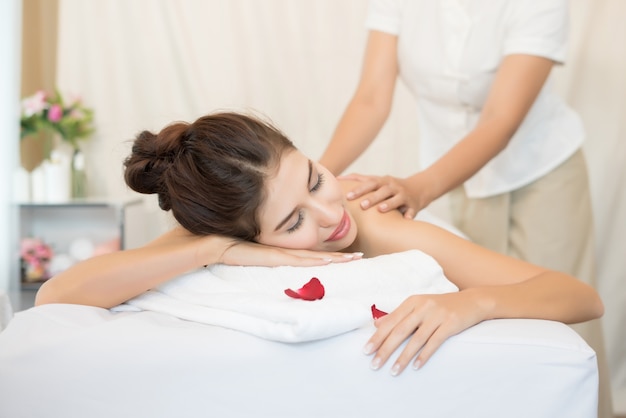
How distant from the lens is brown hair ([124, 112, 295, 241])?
4.59 feet

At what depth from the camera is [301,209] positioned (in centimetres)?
145

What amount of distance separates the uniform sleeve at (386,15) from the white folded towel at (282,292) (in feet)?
3.33

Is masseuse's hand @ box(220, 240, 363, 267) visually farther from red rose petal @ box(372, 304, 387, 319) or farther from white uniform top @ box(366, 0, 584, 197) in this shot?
white uniform top @ box(366, 0, 584, 197)

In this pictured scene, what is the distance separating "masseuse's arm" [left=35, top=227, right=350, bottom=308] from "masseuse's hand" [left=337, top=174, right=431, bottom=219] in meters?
0.24

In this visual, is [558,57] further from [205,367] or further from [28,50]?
[28,50]

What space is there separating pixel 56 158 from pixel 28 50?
2.38 ft

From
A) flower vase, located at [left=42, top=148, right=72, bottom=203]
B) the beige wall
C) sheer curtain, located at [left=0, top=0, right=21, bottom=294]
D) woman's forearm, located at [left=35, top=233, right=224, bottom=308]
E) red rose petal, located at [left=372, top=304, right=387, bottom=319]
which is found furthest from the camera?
the beige wall

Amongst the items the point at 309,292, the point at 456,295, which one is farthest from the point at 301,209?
the point at 456,295

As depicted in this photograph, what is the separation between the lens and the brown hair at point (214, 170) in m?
1.40

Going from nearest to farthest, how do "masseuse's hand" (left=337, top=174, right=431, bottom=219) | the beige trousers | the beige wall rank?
1. "masseuse's hand" (left=337, top=174, right=431, bottom=219)
2. the beige trousers
3. the beige wall

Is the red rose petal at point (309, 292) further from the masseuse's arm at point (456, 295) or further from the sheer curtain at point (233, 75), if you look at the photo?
the sheer curtain at point (233, 75)

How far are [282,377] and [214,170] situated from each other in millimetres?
456

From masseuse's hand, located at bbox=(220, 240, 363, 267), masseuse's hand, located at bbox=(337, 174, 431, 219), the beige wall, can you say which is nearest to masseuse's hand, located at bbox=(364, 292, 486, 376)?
masseuse's hand, located at bbox=(220, 240, 363, 267)

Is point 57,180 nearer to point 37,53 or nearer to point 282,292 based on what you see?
point 37,53
